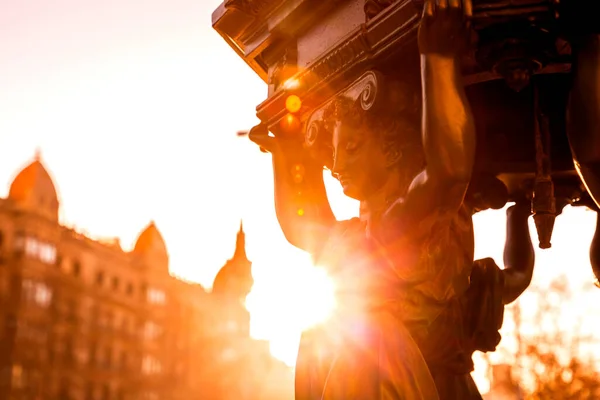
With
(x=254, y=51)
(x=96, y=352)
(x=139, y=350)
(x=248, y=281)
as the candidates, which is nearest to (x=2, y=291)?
(x=96, y=352)

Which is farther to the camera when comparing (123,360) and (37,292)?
(123,360)

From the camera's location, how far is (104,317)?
4788cm

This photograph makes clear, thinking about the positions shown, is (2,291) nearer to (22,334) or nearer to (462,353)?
(22,334)

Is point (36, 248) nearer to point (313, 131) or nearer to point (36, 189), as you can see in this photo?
point (36, 189)

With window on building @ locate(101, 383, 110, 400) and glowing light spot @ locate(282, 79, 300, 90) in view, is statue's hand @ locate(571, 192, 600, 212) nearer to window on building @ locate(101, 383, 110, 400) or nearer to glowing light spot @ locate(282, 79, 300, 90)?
glowing light spot @ locate(282, 79, 300, 90)

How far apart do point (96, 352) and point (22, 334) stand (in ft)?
28.2

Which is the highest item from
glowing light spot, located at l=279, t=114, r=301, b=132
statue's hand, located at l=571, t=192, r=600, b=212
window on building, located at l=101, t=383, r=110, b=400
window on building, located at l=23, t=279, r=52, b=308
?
Answer: window on building, located at l=23, t=279, r=52, b=308

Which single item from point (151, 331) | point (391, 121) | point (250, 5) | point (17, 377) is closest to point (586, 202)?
point (391, 121)

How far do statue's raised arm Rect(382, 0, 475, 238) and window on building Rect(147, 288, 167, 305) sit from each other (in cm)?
5130

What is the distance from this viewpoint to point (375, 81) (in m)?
2.84

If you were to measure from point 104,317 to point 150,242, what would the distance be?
8.24 metres

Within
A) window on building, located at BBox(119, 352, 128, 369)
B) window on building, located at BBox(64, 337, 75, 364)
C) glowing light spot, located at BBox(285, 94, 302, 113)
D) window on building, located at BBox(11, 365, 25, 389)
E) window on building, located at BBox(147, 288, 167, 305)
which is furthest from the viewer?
window on building, located at BBox(147, 288, 167, 305)

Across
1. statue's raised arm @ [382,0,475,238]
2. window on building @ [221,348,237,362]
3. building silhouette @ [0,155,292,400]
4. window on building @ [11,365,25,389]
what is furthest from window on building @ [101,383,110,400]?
statue's raised arm @ [382,0,475,238]

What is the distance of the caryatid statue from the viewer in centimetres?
250
